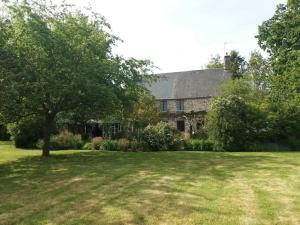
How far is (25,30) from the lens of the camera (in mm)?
18906

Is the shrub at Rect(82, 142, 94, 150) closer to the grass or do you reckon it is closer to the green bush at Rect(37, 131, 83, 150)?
the green bush at Rect(37, 131, 83, 150)

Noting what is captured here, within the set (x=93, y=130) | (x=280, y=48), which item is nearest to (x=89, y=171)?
(x=280, y=48)

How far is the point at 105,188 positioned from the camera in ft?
36.3

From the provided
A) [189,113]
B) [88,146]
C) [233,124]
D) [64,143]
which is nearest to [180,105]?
[189,113]

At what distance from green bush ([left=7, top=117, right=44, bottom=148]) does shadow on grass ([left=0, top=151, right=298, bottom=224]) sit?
1370 cm

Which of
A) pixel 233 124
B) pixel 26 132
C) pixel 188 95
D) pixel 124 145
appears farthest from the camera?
pixel 188 95

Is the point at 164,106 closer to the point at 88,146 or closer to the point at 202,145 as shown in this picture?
the point at 88,146

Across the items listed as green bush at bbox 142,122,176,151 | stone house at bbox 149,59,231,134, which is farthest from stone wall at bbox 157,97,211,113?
green bush at bbox 142,122,176,151

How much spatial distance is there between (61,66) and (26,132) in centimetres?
1337

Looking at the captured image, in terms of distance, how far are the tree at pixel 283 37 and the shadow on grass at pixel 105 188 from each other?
15.3m

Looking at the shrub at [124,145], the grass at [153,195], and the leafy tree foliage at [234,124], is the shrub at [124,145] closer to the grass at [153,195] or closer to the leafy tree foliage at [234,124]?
the leafy tree foliage at [234,124]

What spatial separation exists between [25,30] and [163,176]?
36.7 ft

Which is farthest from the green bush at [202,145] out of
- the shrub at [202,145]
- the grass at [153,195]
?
the grass at [153,195]

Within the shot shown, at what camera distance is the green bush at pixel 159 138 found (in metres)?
26.6
